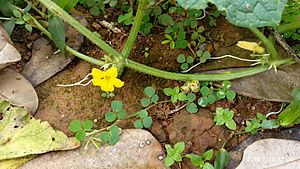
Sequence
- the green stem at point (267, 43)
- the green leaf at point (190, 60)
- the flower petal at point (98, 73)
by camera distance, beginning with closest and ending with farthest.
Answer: the flower petal at point (98, 73) < the green stem at point (267, 43) < the green leaf at point (190, 60)

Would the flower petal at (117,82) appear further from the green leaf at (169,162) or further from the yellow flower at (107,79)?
the green leaf at (169,162)

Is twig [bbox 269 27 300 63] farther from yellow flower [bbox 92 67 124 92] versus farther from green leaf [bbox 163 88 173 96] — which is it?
yellow flower [bbox 92 67 124 92]

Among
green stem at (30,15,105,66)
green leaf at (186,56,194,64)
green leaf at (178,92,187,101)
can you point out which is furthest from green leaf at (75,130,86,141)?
green leaf at (186,56,194,64)

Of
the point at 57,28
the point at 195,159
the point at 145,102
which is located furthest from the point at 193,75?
the point at 57,28

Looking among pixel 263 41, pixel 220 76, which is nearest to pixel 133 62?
pixel 220 76

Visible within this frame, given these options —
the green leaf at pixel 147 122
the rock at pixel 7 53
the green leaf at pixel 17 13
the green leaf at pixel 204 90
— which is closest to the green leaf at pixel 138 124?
the green leaf at pixel 147 122

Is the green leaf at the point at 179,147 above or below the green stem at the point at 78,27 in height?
below
